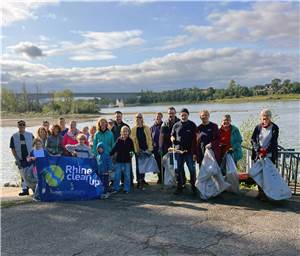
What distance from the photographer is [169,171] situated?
898cm

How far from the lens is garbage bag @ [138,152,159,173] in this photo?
935cm

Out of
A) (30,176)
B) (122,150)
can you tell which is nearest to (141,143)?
(122,150)

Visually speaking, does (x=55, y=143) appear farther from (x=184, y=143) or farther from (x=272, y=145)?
(x=272, y=145)

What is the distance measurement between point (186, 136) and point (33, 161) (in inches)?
137

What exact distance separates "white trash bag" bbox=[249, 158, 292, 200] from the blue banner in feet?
11.0

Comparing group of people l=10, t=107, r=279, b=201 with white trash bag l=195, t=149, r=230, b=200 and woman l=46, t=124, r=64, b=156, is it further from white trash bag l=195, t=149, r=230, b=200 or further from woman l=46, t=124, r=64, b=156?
white trash bag l=195, t=149, r=230, b=200

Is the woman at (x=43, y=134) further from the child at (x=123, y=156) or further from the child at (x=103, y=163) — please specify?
the child at (x=123, y=156)

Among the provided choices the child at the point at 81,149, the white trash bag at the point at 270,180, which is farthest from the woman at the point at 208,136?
the child at the point at 81,149

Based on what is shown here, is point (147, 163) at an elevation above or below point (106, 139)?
below

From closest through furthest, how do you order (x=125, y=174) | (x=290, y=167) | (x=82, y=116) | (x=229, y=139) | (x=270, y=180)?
1. (x=270, y=180)
2. (x=229, y=139)
3. (x=125, y=174)
4. (x=290, y=167)
5. (x=82, y=116)

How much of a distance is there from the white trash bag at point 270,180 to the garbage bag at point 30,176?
192 inches

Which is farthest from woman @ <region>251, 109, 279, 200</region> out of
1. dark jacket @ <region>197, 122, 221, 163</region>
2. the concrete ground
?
the concrete ground

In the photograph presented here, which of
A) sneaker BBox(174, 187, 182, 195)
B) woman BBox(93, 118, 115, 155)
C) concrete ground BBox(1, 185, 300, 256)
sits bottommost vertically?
concrete ground BBox(1, 185, 300, 256)

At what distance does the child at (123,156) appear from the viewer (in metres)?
8.71
